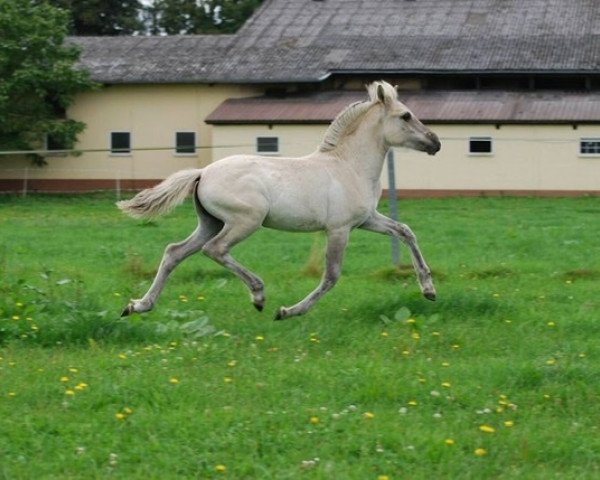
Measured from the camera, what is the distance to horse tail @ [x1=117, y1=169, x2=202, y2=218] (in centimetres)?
999

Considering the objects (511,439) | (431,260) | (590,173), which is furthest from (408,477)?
(590,173)

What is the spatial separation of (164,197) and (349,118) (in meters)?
1.89

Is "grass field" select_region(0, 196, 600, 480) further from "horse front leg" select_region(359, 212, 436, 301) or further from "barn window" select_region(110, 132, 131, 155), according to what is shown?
"barn window" select_region(110, 132, 131, 155)

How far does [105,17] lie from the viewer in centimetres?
6788

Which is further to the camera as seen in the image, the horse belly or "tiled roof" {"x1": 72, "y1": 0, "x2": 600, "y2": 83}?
"tiled roof" {"x1": 72, "y1": 0, "x2": 600, "y2": 83}

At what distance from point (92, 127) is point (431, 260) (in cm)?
3313

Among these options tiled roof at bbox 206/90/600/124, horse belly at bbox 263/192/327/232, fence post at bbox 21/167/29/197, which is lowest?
fence post at bbox 21/167/29/197

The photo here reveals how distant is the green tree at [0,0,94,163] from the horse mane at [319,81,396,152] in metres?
33.0

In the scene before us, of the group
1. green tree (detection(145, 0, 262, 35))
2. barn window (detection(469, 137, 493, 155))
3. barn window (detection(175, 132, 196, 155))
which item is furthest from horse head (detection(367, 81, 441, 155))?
green tree (detection(145, 0, 262, 35))

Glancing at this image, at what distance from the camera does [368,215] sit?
1020cm

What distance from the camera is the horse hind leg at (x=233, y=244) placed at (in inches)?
386

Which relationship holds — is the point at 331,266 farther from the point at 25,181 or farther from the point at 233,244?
the point at 25,181

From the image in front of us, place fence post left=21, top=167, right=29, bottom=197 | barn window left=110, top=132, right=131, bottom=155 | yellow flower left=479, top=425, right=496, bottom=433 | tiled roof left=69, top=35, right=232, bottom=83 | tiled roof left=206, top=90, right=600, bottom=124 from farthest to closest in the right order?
barn window left=110, top=132, right=131, bottom=155
tiled roof left=69, top=35, right=232, bottom=83
fence post left=21, top=167, right=29, bottom=197
tiled roof left=206, top=90, right=600, bottom=124
yellow flower left=479, top=425, right=496, bottom=433

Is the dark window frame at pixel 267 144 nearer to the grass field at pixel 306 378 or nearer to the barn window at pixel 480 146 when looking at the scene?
the barn window at pixel 480 146
